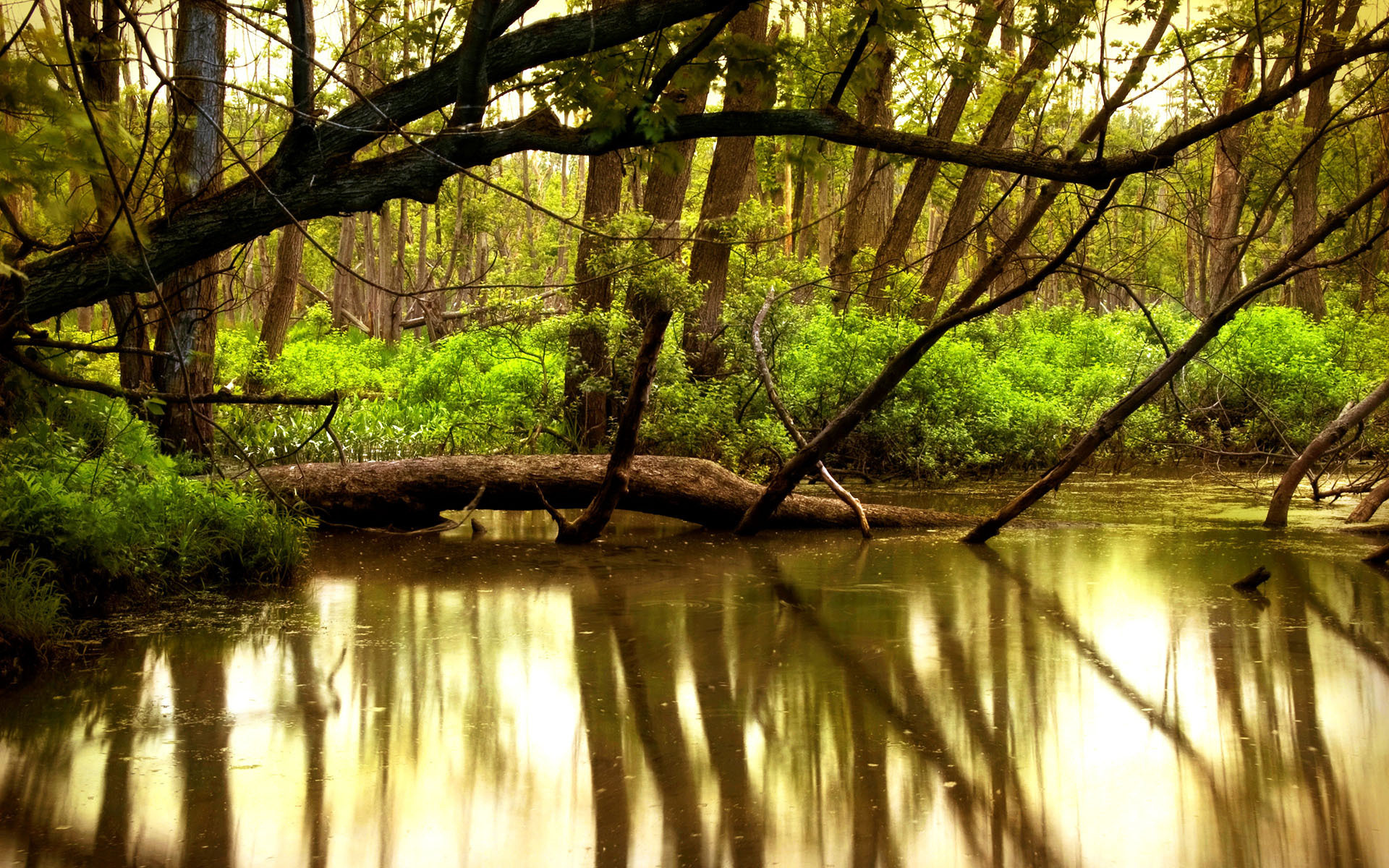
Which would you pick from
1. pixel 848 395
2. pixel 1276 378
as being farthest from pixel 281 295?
pixel 1276 378

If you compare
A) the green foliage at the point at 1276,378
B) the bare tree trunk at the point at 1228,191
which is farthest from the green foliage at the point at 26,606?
the bare tree trunk at the point at 1228,191

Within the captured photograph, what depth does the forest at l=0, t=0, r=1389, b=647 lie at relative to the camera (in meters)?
5.59

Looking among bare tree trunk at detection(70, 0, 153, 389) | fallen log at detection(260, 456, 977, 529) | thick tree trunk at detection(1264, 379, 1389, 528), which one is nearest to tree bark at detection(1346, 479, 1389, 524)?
thick tree trunk at detection(1264, 379, 1389, 528)

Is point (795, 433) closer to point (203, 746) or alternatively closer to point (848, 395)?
point (848, 395)

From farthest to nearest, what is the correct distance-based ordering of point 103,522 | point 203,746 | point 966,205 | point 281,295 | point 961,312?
point 281,295, point 966,205, point 961,312, point 103,522, point 203,746

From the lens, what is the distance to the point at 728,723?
16.8ft

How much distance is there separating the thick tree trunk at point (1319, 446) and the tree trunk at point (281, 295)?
50.8 feet

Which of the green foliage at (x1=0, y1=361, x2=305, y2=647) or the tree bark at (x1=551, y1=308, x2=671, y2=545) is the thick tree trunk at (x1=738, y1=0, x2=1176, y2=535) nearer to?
the tree bark at (x1=551, y1=308, x2=671, y2=545)

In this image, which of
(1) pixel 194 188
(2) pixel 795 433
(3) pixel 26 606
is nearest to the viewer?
(3) pixel 26 606

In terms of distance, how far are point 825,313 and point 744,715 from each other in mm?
11137

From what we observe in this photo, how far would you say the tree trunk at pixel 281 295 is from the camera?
20.2m

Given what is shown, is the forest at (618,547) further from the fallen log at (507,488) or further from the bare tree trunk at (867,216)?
the bare tree trunk at (867,216)

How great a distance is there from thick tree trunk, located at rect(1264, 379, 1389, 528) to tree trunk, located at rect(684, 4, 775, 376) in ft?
20.4

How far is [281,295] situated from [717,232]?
1032cm
